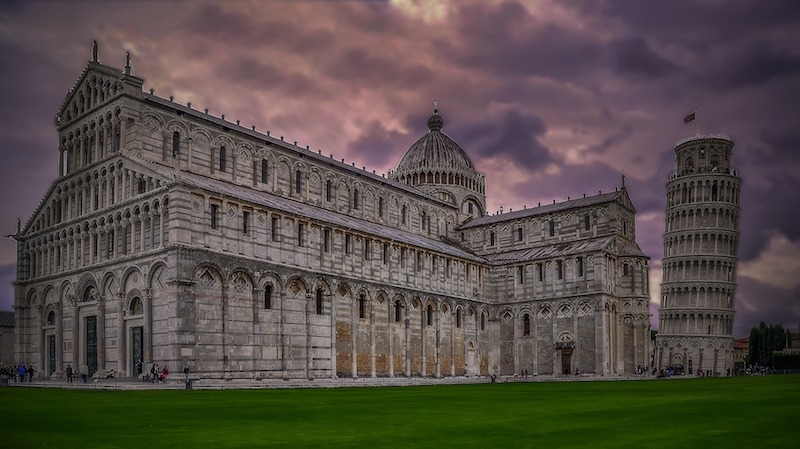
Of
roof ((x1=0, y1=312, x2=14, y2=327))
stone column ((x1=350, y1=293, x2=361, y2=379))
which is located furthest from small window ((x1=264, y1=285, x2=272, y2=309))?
roof ((x1=0, y1=312, x2=14, y2=327))

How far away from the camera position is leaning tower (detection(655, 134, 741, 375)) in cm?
10325

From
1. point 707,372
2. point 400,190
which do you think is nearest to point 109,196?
point 400,190

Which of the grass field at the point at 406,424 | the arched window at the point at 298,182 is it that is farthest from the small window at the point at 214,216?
the grass field at the point at 406,424

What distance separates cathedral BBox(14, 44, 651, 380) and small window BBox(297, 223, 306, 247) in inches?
15.0

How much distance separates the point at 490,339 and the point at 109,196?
44.4 metres

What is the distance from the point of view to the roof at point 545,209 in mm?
82812

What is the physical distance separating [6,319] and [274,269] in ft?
206

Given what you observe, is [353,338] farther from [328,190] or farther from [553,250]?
[553,250]

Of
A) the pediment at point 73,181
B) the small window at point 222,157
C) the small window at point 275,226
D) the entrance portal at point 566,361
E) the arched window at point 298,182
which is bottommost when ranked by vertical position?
the entrance portal at point 566,361

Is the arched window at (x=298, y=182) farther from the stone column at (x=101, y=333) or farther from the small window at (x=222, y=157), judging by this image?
the stone column at (x=101, y=333)

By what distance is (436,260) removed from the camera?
75.4 meters

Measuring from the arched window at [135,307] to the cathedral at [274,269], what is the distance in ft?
0.45

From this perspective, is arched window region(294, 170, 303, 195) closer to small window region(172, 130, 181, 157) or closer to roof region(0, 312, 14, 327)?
small window region(172, 130, 181, 157)

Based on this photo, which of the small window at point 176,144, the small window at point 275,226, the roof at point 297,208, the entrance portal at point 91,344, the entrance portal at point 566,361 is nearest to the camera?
the roof at point 297,208
